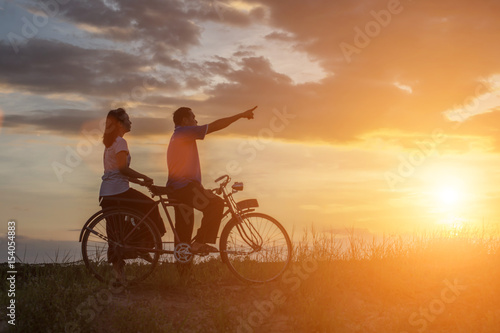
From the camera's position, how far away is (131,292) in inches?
327

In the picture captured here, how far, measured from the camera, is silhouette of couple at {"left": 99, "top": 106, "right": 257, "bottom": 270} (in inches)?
317

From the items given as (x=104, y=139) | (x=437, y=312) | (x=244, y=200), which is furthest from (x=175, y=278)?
(x=437, y=312)

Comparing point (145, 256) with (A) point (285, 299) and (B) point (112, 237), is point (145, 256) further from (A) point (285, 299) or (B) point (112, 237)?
(A) point (285, 299)

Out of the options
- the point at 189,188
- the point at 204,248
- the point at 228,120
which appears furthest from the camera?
the point at 204,248

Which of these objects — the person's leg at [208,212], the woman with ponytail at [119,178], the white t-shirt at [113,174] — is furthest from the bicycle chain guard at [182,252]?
the white t-shirt at [113,174]

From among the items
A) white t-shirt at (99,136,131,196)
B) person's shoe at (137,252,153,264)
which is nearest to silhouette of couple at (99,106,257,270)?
white t-shirt at (99,136,131,196)

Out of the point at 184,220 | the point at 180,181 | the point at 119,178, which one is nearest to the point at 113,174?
the point at 119,178

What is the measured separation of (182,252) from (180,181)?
3.80 feet

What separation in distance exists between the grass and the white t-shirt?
158cm

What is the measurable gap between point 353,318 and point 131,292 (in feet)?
11.6

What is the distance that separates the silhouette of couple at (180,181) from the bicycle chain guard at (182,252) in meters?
0.10

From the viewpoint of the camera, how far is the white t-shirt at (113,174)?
312 inches

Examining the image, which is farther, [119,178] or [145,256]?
[145,256]

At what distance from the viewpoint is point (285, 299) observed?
26.6ft
